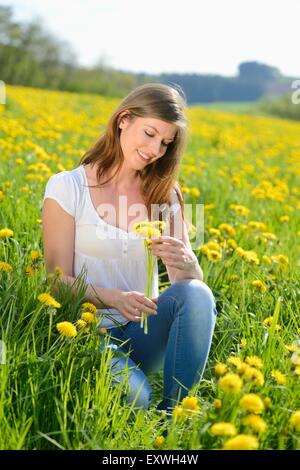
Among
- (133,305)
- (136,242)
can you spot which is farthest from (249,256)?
(133,305)

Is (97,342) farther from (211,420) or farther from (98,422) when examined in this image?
(211,420)

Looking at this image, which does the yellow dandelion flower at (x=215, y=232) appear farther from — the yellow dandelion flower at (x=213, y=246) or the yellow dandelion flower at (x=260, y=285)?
the yellow dandelion flower at (x=260, y=285)

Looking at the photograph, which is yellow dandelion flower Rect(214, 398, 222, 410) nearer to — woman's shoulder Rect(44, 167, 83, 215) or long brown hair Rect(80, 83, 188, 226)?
woman's shoulder Rect(44, 167, 83, 215)

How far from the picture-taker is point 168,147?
8.61 feet

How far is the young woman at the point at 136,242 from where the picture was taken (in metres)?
2.23

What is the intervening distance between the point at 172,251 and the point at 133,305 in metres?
0.23

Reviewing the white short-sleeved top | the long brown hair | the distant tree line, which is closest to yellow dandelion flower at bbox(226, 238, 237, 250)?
the long brown hair

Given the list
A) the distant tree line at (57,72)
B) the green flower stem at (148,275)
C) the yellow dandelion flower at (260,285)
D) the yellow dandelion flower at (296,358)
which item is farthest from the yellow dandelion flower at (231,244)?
the distant tree line at (57,72)

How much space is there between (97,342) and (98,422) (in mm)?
310

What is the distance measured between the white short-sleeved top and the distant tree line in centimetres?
2086

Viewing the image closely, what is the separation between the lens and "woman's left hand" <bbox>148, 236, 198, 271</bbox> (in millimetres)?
2244

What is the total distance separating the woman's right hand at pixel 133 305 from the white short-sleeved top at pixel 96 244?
15 centimetres

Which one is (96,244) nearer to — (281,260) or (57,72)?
(281,260)
